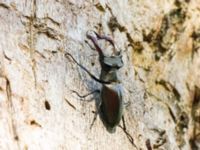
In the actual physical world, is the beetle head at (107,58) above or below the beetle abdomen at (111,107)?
above

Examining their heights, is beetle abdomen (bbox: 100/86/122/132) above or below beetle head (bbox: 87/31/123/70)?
below

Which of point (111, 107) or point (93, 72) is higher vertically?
point (93, 72)

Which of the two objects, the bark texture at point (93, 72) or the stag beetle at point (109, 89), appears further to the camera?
the stag beetle at point (109, 89)

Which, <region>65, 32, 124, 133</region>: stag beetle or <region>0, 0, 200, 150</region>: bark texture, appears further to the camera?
<region>65, 32, 124, 133</region>: stag beetle

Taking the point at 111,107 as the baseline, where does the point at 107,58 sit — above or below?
above
